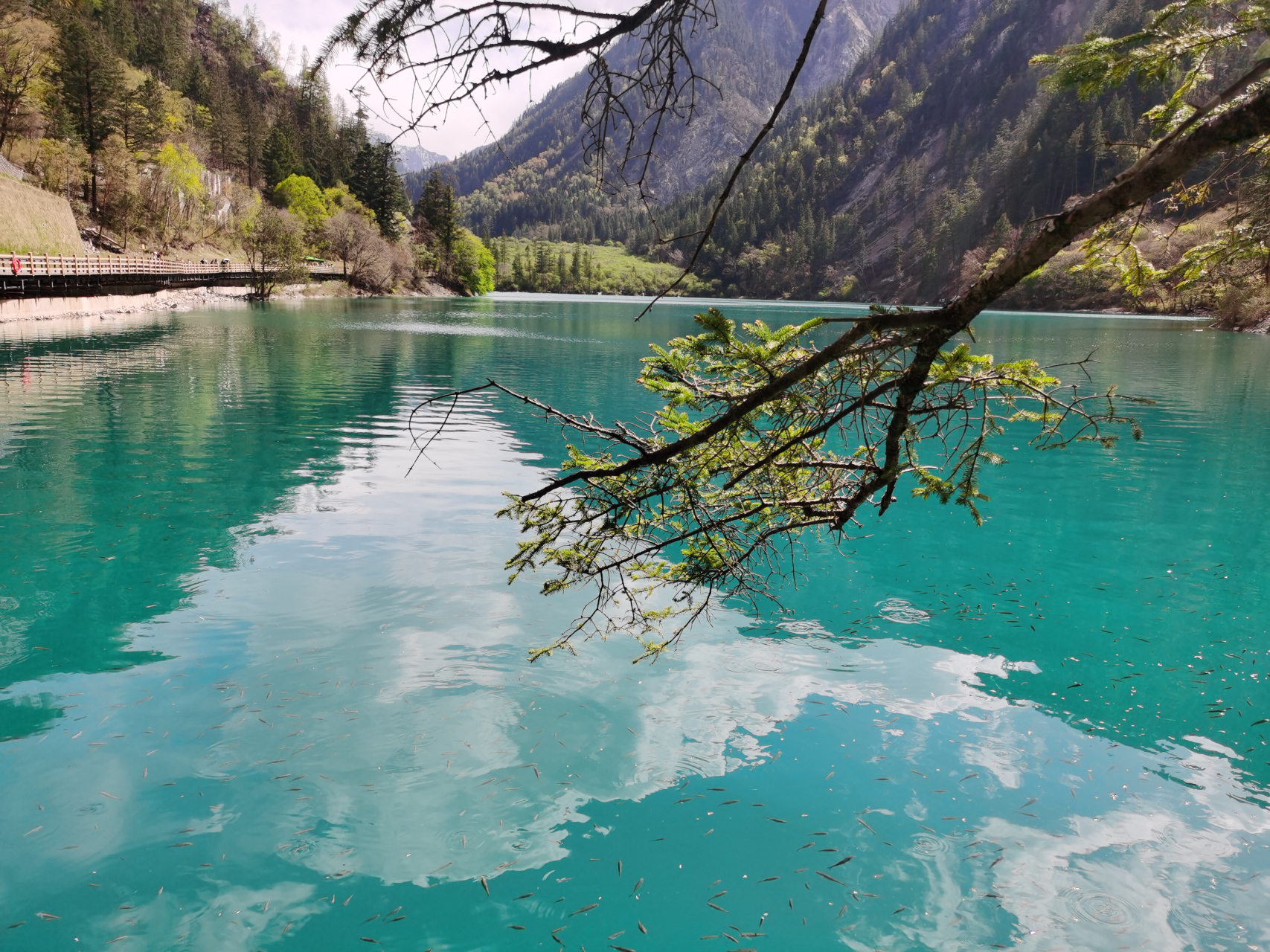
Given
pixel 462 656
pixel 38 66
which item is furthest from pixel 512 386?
pixel 38 66

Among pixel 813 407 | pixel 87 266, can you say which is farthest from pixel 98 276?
pixel 813 407

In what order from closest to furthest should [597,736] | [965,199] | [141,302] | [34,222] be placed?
1. [597,736]
2. [34,222]
3. [141,302]
4. [965,199]

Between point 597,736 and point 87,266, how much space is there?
5928cm

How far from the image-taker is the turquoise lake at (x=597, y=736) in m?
5.22

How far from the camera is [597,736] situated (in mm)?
7309

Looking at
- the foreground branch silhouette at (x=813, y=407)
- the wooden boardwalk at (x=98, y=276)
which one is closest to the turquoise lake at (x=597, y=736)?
the foreground branch silhouette at (x=813, y=407)

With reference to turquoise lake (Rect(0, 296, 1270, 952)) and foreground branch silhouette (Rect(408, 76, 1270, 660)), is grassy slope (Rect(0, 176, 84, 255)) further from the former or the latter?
foreground branch silhouette (Rect(408, 76, 1270, 660))

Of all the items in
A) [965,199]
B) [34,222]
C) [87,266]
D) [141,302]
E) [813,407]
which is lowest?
[813,407]

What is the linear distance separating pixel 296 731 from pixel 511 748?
209 cm

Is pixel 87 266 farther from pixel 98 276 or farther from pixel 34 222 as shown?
pixel 34 222

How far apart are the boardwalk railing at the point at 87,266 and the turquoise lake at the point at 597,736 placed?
1404 inches

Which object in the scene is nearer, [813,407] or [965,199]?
[813,407]

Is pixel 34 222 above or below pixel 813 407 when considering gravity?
above

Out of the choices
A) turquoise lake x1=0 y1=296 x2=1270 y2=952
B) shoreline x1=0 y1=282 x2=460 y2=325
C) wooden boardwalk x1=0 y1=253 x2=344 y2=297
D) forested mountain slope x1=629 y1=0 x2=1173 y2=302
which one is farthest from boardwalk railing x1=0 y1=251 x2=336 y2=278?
forested mountain slope x1=629 y1=0 x2=1173 y2=302
